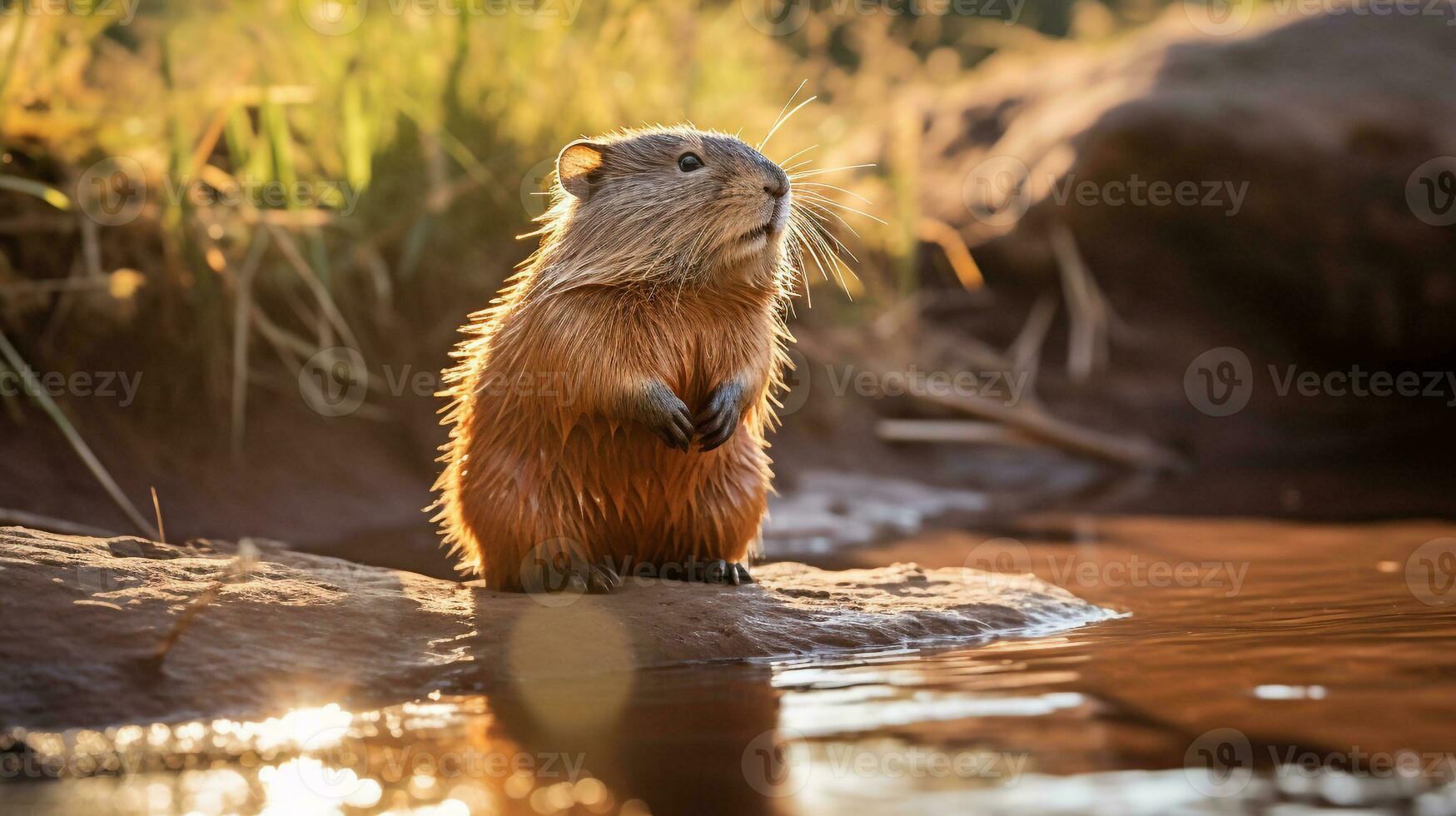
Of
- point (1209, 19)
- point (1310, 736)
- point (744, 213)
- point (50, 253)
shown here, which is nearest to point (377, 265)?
point (50, 253)

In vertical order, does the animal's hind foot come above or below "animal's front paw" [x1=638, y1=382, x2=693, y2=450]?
below

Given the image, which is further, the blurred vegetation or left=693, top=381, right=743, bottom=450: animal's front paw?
the blurred vegetation

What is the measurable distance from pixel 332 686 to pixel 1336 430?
8.35 m

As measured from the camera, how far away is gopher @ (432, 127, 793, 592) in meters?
3.62

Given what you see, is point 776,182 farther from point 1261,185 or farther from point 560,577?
point 1261,185

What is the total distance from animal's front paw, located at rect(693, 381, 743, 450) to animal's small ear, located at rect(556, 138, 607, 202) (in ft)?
2.51

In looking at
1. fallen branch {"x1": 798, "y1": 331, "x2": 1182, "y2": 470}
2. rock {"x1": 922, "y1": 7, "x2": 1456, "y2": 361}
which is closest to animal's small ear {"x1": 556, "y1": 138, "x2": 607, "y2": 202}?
fallen branch {"x1": 798, "y1": 331, "x2": 1182, "y2": 470}

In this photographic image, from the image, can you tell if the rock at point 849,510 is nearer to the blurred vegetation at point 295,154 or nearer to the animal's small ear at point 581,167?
the blurred vegetation at point 295,154

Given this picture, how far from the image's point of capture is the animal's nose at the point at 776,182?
378cm

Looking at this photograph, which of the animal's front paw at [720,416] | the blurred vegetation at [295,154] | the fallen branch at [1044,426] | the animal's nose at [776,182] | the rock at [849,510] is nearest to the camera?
the animal's front paw at [720,416]

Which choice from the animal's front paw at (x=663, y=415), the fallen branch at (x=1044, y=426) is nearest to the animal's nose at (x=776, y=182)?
the animal's front paw at (x=663, y=415)

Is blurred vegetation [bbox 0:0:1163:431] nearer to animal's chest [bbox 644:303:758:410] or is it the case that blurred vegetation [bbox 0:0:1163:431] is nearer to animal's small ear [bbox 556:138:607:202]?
animal's small ear [bbox 556:138:607:202]

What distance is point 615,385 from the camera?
3.55 meters

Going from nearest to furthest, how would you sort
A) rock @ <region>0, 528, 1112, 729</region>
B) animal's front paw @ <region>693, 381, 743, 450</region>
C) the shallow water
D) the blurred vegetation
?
the shallow water, rock @ <region>0, 528, 1112, 729</region>, animal's front paw @ <region>693, 381, 743, 450</region>, the blurred vegetation
